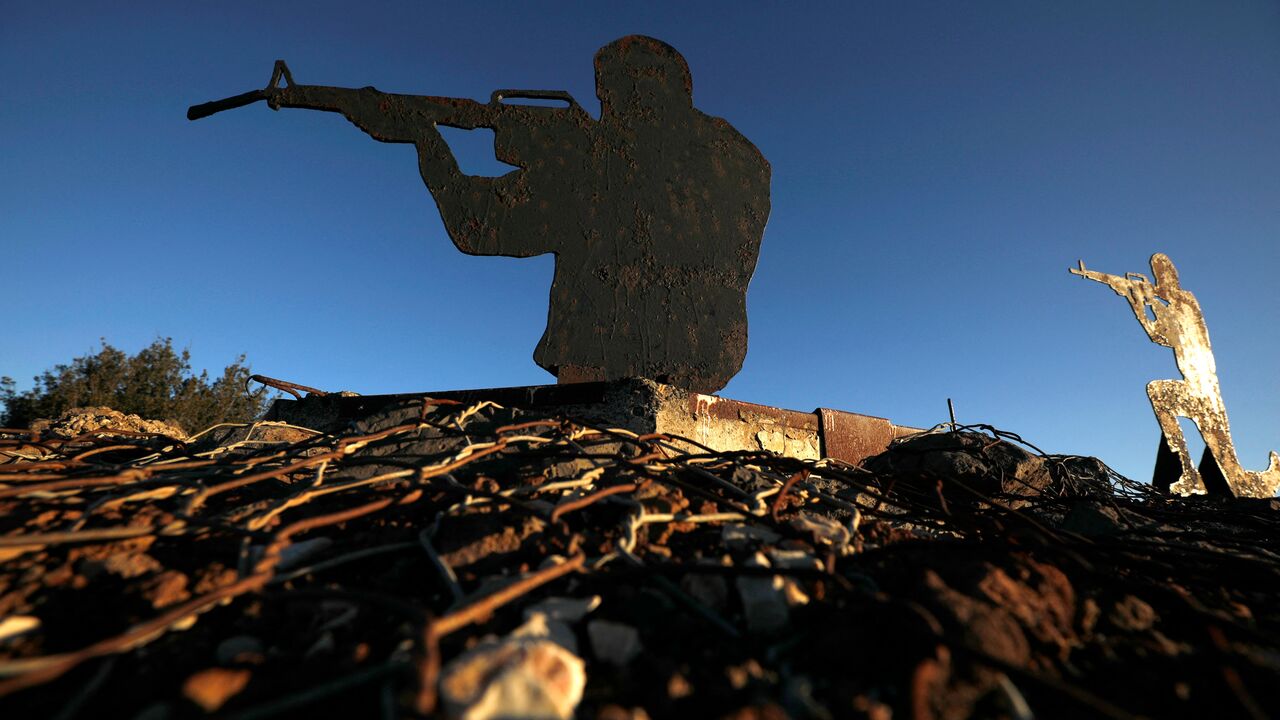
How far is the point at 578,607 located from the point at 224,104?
419cm

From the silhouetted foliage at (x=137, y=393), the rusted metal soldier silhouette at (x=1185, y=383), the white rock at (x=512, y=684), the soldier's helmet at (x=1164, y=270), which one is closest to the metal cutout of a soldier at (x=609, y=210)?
the white rock at (x=512, y=684)

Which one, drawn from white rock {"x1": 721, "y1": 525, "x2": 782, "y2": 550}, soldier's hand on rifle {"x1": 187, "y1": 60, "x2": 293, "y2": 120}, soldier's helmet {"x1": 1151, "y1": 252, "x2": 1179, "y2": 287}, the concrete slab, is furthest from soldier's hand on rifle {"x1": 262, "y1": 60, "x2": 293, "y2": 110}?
soldier's helmet {"x1": 1151, "y1": 252, "x2": 1179, "y2": 287}

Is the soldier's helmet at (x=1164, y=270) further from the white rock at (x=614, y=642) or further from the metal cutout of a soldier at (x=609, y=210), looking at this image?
the white rock at (x=614, y=642)

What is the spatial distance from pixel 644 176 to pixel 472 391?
1599 millimetres

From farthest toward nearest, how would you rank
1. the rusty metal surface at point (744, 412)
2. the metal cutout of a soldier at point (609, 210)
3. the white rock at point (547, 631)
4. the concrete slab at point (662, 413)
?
the metal cutout of a soldier at point (609, 210) < the rusty metal surface at point (744, 412) < the concrete slab at point (662, 413) < the white rock at point (547, 631)

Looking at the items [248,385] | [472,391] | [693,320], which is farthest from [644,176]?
[248,385]

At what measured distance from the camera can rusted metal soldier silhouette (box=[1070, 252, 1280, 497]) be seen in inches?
269

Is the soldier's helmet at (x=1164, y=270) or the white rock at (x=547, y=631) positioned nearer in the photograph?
the white rock at (x=547, y=631)

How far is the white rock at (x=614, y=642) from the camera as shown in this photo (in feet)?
2.37

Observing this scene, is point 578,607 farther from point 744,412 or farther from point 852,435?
point 852,435

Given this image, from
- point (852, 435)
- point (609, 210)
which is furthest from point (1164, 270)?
point (609, 210)

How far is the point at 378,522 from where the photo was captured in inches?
44.9

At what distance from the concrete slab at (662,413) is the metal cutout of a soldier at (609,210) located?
1.39ft

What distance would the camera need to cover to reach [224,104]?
12.0 feet
